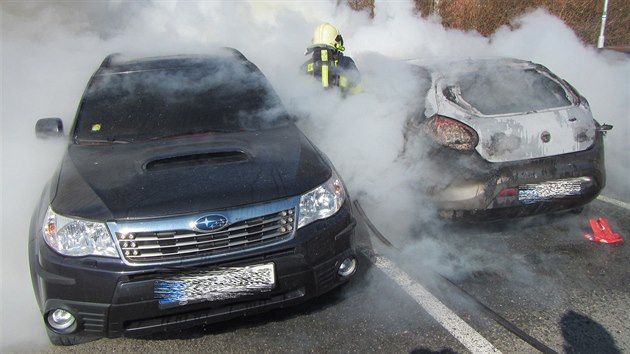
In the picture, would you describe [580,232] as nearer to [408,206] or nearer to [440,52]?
[408,206]

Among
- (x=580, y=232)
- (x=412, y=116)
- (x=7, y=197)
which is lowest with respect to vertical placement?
(x=580, y=232)

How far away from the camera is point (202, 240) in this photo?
262cm

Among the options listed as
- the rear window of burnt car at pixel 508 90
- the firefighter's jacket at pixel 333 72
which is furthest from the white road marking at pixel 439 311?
the firefighter's jacket at pixel 333 72

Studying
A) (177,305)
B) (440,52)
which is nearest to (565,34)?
(440,52)

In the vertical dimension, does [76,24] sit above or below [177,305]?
above

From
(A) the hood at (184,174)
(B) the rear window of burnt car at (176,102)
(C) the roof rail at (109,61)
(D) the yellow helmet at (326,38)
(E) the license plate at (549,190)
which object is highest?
(D) the yellow helmet at (326,38)

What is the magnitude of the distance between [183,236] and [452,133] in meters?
2.21

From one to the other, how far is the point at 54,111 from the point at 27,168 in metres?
2.28

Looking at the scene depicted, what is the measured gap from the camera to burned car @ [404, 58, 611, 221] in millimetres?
3822

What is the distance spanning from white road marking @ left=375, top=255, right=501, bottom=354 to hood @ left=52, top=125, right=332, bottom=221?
38.0 inches

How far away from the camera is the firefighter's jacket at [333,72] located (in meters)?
4.95

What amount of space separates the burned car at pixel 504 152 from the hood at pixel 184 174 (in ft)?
3.74

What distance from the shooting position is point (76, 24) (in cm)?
1025

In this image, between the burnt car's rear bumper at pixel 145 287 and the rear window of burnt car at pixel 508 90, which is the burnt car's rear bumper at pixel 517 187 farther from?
the burnt car's rear bumper at pixel 145 287
